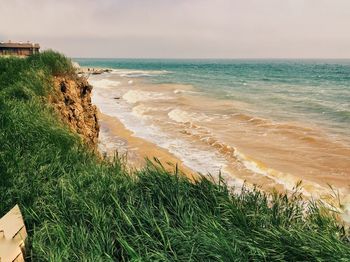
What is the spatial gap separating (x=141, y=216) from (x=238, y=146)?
36.0 feet

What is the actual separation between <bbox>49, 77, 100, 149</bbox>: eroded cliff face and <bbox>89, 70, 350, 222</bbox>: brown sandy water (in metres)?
2.01

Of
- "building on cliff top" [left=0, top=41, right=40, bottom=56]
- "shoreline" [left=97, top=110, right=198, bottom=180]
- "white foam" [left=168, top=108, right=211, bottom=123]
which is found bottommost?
"shoreline" [left=97, top=110, right=198, bottom=180]

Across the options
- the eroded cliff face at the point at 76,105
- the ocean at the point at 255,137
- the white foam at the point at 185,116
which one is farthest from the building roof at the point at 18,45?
the eroded cliff face at the point at 76,105

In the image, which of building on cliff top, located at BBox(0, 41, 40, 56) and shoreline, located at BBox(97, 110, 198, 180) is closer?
shoreline, located at BBox(97, 110, 198, 180)

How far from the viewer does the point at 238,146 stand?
48.4 ft

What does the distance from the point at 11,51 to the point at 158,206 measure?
36187mm

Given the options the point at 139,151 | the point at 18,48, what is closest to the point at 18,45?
the point at 18,48

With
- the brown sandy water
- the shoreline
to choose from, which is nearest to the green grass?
the brown sandy water

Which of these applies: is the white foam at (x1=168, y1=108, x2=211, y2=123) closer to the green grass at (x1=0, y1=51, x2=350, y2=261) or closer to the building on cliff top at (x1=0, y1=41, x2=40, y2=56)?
the green grass at (x1=0, y1=51, x2=350, y2=261)

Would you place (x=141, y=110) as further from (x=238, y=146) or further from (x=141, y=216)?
(x=141, y=216)

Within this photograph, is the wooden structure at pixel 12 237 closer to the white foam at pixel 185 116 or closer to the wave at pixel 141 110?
the white foam at pixel 185 116

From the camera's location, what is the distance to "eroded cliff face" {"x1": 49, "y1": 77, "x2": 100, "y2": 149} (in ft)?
35.0

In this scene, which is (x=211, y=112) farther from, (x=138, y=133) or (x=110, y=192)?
(x=110, y=192)

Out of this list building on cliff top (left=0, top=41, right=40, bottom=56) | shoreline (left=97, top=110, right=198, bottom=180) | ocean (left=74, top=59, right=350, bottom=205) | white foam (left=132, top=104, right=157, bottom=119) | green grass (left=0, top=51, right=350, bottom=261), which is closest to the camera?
green grass (left=0, top=51, right=350, bottom=261)
